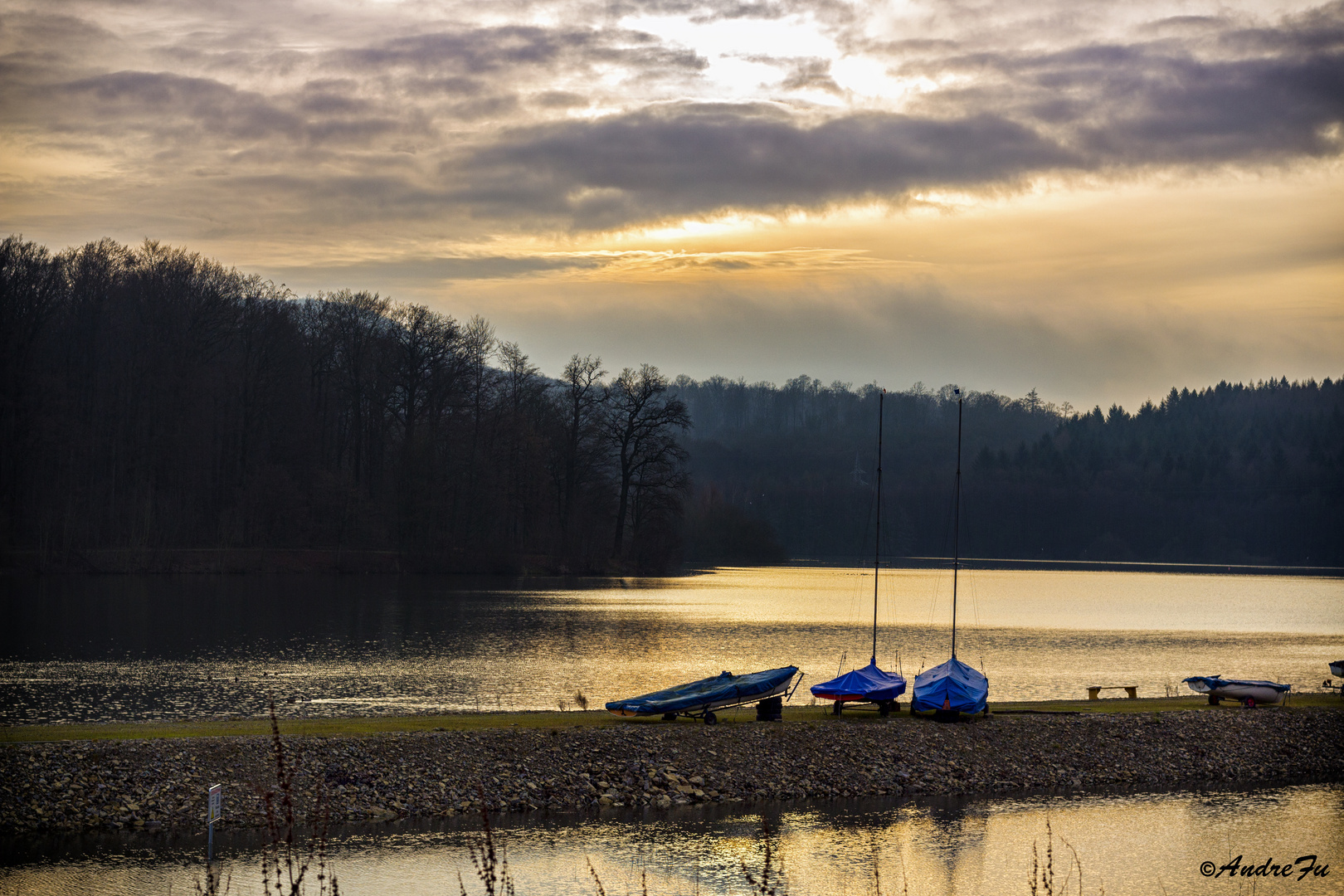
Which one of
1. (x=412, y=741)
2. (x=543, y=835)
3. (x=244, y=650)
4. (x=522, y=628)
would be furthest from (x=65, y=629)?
(x=543, y=835)

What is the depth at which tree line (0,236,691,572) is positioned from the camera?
7081 cm

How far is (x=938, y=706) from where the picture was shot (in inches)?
1106

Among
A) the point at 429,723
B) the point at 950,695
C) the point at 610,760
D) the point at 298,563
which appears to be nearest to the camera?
the point at 610,760

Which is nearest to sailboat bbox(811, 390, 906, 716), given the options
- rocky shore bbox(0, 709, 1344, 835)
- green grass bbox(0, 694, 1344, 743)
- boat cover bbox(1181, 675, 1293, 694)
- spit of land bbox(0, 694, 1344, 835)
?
green grass bbox(0, 694, 1344, 743)

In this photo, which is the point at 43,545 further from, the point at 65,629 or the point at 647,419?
the point at 647,419

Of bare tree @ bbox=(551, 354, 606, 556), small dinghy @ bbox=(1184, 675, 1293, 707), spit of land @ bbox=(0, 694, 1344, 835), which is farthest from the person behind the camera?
bare tree @ bbox=(551, 354, 606, 556)

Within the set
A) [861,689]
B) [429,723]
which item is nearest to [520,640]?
[861,689]

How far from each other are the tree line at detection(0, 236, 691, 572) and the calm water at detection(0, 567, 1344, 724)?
18.8 feet

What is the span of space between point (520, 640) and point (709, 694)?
19619 mm

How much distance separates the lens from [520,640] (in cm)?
4544

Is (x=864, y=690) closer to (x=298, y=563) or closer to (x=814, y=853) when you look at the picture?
(x=814, y=853)

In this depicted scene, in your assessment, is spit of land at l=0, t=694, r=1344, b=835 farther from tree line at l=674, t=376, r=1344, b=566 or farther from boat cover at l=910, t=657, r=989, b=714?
tree line at l=674, t=376, r=1344, b=566

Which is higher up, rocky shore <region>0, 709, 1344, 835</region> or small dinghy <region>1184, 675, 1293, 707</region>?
small dinghy <region>1184, 675, 1293, 707</region>

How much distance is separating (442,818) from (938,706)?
12384mm
